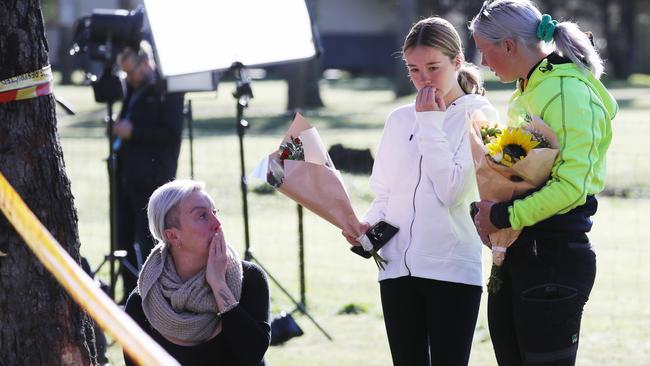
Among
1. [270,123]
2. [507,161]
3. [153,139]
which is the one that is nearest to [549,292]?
[507,161]

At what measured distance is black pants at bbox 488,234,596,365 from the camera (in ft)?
13.0

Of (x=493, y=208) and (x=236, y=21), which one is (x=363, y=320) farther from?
(x=493, y=208)

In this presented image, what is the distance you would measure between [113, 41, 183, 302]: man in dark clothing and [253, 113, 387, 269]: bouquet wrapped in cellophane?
11.6ft

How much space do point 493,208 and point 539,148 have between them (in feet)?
0.93

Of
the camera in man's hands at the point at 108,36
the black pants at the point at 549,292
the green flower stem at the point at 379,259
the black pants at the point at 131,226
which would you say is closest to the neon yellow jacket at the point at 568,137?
the black pants at the point at 549,292

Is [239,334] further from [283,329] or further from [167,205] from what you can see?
[283,329]

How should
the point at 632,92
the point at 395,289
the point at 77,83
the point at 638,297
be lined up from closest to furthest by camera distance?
the point at 395,289
the point at 638,297
the point at 632,92
the point at 77,83

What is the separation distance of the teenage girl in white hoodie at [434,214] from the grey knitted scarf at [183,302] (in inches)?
28.3

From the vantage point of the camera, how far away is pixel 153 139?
26.1ft

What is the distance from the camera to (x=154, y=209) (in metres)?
4.17

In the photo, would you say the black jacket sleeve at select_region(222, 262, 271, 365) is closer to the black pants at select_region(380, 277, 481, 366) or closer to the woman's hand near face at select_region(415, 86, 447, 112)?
the black pants at select_region(380, 277, 481, 366)

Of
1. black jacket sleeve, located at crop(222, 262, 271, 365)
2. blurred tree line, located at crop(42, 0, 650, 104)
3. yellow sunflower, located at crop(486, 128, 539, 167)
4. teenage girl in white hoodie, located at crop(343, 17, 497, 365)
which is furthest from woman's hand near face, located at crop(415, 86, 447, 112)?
blurred tree line, located at crop(42, 0, 650, 104)

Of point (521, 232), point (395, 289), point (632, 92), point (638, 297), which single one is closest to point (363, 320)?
point (638, 297)

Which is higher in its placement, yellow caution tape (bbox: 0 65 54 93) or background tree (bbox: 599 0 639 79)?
yellow caution tape (bbox: 0 65 54 93)
